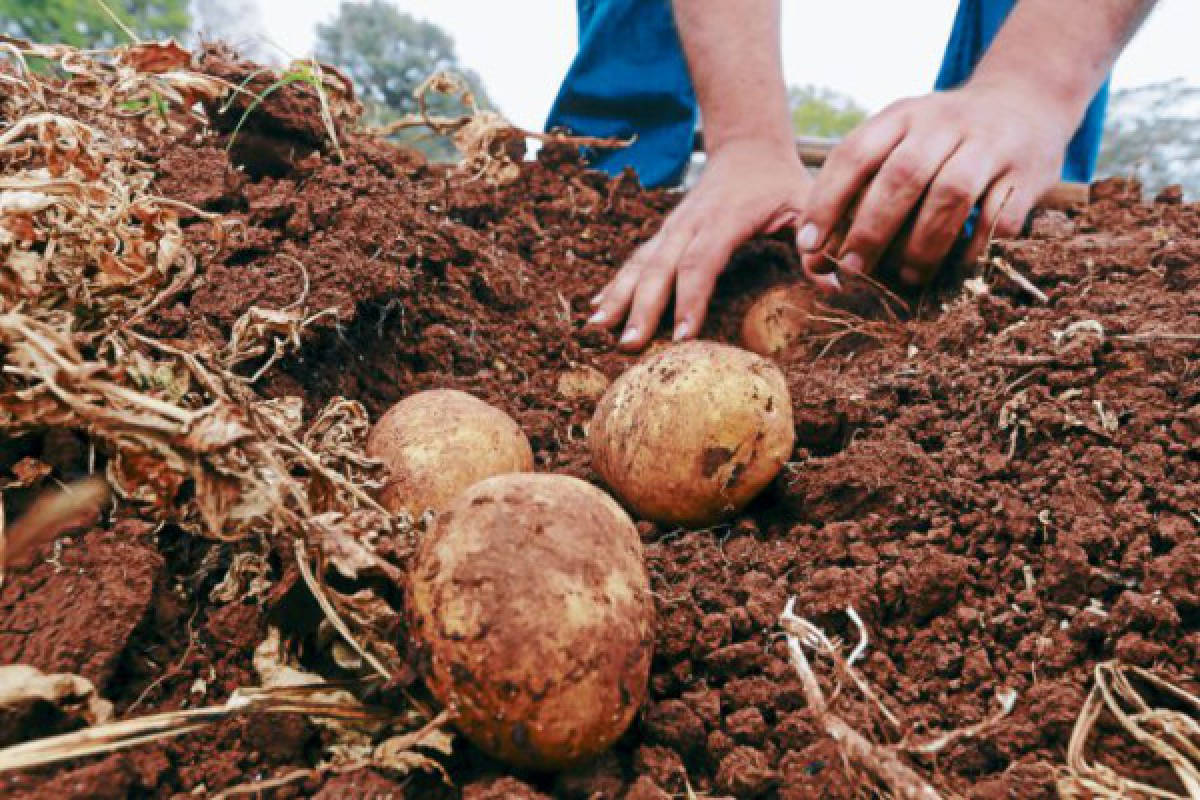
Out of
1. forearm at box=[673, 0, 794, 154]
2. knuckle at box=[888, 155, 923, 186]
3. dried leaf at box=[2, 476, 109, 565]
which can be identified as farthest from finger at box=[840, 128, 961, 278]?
dried leaf at box=[2, 476, 109, 565]

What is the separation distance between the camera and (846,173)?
1938mm

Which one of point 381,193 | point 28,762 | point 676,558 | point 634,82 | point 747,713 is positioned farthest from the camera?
point 634,82

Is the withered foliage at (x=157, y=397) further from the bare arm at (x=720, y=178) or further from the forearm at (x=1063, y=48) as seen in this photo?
the forearm at (x=1063, y=48)

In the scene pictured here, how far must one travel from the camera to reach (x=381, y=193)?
1940 millimetres

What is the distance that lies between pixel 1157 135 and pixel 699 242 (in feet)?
12.6

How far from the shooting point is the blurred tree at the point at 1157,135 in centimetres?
394

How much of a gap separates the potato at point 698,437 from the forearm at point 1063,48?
1.39m

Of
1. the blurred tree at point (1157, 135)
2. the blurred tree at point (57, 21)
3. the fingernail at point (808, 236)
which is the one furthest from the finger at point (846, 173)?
the blurred tree at point (57, 21)

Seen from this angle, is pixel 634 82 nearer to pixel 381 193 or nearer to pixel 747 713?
pixel 381 193

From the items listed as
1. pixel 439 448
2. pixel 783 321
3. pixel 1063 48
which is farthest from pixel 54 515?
pixel 1063 48

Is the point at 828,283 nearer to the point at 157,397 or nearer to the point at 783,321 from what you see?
the point at 783,321

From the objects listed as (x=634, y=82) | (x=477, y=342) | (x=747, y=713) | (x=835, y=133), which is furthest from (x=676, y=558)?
(x=835, y=133)

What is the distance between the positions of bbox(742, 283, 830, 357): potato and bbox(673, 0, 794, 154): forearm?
2.31 ft

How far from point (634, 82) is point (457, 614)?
292 centimetres
